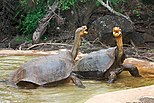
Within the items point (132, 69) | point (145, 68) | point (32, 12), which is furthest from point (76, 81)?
point (32, 12)

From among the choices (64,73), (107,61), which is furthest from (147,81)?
(64,73)

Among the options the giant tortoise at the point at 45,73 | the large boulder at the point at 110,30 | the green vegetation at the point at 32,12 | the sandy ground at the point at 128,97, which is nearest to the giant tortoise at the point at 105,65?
the giant tortoise at the point at 45,73

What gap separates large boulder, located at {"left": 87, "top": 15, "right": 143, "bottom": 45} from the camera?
12.9 meters

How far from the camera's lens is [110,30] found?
12.9m

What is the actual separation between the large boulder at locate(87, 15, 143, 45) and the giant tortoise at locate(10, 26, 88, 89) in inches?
260

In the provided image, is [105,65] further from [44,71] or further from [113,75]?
[44,71]

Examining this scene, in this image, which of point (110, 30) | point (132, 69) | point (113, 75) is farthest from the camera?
point (110, 30)

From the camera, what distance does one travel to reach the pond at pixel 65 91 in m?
4.94

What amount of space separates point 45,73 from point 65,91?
526 mm

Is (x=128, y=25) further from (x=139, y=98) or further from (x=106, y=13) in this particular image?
(x=139, y=98)

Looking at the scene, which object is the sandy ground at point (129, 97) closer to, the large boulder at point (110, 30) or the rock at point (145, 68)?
the rock at point (145, 68)

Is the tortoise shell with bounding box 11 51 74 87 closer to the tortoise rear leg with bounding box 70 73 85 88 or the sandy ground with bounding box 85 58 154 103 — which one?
the tortoise rear leg with bounding box 70 73 85 88

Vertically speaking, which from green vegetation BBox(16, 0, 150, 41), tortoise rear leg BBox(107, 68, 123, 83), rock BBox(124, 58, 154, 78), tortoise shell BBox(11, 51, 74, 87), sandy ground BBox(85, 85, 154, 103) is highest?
green vegetation BBox(16, 0, 150, 41)

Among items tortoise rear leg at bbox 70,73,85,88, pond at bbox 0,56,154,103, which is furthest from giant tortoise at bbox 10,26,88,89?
pond at bbox 0,56,154,103
